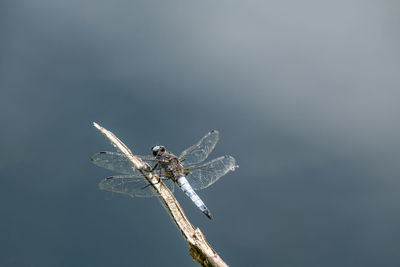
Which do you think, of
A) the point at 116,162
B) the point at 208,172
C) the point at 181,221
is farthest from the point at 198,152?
the point at 181,221

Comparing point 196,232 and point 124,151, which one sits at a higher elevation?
point 124,151

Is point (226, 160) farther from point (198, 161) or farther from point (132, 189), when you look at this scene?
point (132, 189)

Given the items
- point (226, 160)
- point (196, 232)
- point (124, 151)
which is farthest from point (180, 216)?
point (124, 151)

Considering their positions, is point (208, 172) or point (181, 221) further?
point (208, 172)

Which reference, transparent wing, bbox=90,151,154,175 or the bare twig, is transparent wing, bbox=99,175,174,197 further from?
transparent wing, bbox=90,151,154,175

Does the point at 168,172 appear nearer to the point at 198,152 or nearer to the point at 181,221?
the point at 198,152
